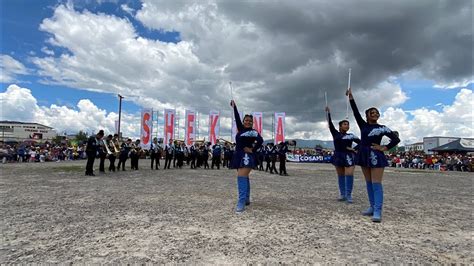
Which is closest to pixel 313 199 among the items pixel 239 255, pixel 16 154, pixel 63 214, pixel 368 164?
pixel 368 164

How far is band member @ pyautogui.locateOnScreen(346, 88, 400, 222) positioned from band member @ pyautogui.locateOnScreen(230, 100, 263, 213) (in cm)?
205

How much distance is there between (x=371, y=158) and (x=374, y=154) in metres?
0.09

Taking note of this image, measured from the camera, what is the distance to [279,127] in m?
30.0

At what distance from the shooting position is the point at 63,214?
18.0 feet

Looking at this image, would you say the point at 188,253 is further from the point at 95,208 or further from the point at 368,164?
the point at 368,164

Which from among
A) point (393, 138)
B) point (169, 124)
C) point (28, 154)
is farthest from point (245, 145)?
point (28, 154)

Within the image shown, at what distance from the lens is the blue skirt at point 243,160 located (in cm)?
605

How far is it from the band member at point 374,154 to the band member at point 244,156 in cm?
205

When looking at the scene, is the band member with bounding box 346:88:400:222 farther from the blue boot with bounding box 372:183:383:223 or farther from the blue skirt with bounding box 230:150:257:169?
the blue skirt with bounding box 230:150:257:169

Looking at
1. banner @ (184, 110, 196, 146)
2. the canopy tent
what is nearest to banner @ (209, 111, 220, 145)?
banner @ (184, 110, 196, 146)

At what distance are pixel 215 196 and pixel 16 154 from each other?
83.7 feet

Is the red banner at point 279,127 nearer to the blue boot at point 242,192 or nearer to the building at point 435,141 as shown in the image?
the blue boot at point 242,192

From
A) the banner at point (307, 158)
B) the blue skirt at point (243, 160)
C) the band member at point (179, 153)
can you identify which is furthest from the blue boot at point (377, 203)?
the banner at point (307, 158)

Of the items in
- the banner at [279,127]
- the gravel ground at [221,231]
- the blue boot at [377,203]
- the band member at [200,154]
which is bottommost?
the gravel ground at [221,231]
